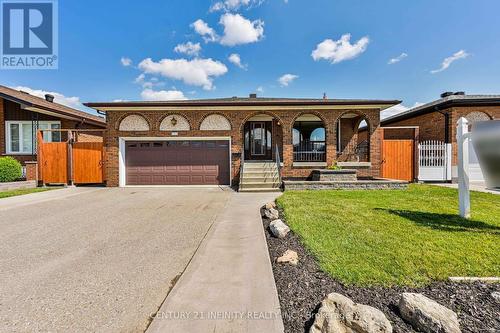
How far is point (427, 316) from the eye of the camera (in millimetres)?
1965

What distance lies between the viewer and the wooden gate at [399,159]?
1205 centimetres

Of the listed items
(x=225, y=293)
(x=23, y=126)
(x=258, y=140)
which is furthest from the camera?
(x=258, y=140)

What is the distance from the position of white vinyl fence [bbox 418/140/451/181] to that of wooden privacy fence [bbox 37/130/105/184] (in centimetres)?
1709

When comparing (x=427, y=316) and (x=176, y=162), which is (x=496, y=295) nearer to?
(x=427, y=316)

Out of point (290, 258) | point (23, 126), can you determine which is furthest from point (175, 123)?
point (290, 258)

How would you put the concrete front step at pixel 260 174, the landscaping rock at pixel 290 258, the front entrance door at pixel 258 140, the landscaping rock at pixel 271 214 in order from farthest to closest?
the front entrance door at pixel 258 140 < the concrete front step at pixel 260 174 < the landscaping rock at pixel 271 214 < the landscaping rock at pixel 290 258

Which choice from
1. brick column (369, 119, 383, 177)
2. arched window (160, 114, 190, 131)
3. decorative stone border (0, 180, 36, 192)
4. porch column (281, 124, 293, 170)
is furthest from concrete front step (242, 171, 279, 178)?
decorative stone border (0, 180, 36, 192)

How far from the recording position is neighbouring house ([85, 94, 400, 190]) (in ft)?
38.1

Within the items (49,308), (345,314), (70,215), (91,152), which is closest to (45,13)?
(91,152)

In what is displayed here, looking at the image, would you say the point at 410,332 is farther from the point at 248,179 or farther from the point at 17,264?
the point at 248,179

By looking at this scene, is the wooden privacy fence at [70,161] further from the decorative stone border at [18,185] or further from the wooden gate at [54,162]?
the decorative stone border at [18,185]

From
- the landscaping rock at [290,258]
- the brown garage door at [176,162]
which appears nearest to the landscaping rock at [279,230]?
the landscaping rock at [290,258]

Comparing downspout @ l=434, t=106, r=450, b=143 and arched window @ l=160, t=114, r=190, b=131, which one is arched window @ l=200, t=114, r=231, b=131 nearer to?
arched window @ l=160, t=114, r=190, b=131

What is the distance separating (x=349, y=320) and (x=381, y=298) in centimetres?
68
